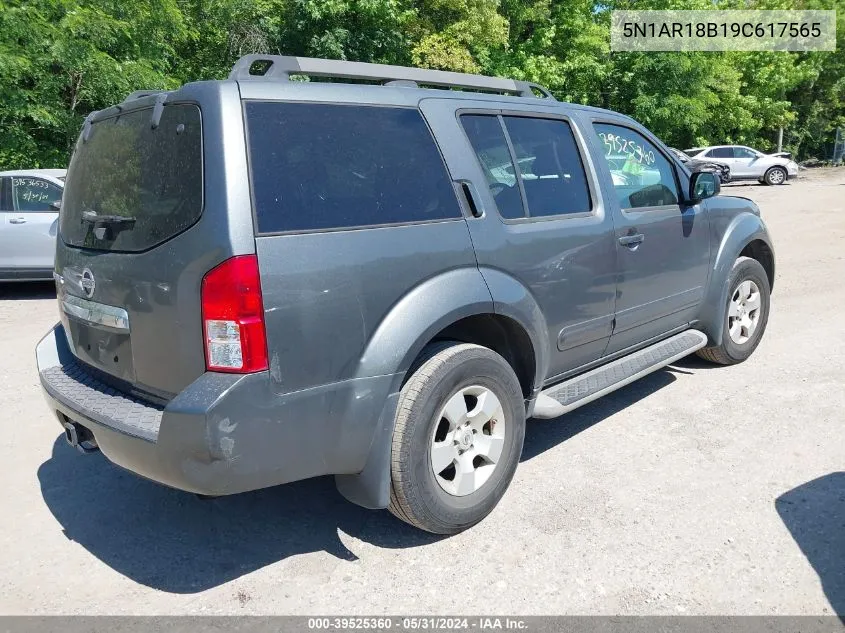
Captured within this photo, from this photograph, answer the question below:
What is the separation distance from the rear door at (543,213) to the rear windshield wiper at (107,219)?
1.37 m

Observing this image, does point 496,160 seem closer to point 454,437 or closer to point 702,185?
point 454,437

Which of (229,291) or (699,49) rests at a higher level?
(699,49)

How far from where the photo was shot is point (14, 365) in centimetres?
590

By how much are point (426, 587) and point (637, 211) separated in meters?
2.52

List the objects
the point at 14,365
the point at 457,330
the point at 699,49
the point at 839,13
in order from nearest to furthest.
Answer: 1. the point at 457,330
2. the point at 14,365
3. the point at 699,49
4. the point at 839,13

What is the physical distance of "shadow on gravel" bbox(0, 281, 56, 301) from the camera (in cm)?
902

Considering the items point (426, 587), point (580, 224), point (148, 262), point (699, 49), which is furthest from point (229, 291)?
point (699, 49)

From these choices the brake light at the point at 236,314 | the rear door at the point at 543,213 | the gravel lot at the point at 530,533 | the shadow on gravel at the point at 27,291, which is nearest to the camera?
the brake light at the point at 236,314

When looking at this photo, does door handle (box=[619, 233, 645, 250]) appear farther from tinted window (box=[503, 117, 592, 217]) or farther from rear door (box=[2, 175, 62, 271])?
rear door (box=[2, 175, 62, 271])

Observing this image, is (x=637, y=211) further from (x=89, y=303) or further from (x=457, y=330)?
(x=89, y=303)

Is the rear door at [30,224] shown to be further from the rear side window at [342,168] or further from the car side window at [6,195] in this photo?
the rear side window at [342,168]

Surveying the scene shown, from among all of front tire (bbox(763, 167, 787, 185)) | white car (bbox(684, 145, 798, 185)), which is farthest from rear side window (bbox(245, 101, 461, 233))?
front tire (bbox(763, 167, 787, 185))

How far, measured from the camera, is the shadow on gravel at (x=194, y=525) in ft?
9.91

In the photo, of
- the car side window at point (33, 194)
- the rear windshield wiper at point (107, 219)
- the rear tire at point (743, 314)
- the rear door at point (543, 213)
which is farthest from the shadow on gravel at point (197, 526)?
the car side window at point (33, 194)
